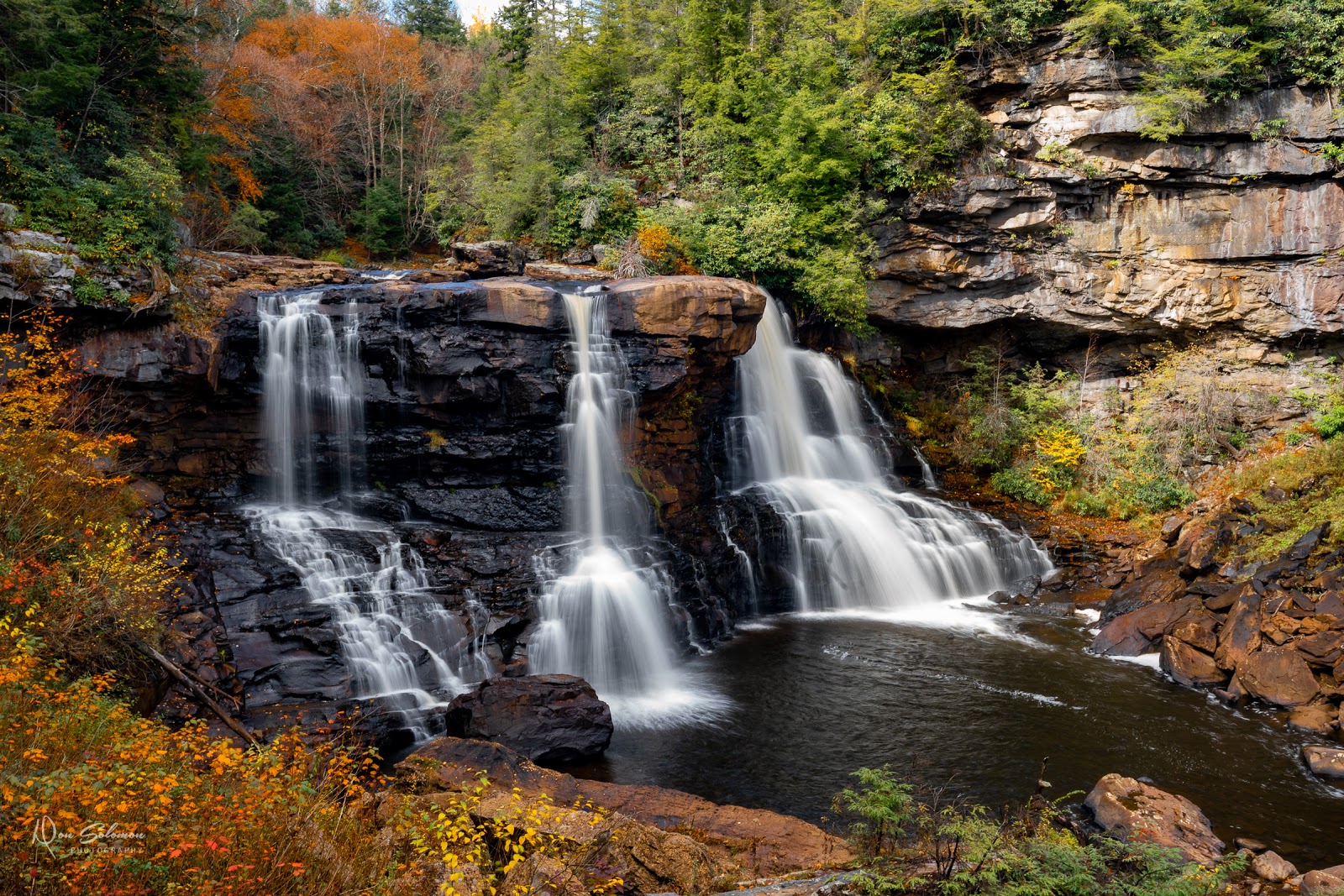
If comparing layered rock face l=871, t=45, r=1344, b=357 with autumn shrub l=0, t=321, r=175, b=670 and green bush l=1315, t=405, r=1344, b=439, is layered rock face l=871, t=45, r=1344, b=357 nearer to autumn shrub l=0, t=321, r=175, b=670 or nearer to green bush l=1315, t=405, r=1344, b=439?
green bush l=1315, t=405, r=1344, b=439

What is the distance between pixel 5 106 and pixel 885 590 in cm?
1839

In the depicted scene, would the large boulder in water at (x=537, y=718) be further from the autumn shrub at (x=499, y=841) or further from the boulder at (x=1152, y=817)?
the boulder at (x=1152, y=817)

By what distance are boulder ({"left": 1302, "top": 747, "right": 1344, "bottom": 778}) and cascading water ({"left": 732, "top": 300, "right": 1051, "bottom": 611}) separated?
696cm

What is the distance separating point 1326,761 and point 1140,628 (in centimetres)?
390

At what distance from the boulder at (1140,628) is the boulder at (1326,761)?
11.1 feet

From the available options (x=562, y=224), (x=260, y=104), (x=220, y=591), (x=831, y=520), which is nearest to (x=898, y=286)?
(x=831, y=520)

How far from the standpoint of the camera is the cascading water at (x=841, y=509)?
15.9m

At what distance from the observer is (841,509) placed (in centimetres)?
1697

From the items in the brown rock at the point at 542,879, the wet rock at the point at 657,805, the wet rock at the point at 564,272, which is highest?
the wet rock at the point at 564,272

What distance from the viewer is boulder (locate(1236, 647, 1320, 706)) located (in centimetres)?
1061

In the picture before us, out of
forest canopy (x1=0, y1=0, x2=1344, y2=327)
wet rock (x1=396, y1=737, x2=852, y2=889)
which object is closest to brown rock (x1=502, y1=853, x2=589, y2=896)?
wet rock (x1=396, y1=737, x2=852, y2=889)

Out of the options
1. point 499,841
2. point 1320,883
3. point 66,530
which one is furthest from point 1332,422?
point 66,530
